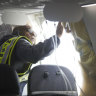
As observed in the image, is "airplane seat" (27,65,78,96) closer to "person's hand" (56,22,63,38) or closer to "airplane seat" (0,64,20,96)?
"airplane seat" (0,64,20,96)

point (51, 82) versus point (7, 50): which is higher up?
point (7, 50)

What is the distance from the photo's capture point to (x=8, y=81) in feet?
3.45

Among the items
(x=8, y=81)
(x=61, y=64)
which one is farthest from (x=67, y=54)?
(x=8, y=81)

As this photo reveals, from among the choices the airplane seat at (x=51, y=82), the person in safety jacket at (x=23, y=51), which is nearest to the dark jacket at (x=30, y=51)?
the person in safety jacket at (x=23, y=51)

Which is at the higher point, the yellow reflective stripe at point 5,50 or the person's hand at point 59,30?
the person's hand at point 59,30

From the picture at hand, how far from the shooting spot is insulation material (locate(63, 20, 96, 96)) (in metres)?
0.98

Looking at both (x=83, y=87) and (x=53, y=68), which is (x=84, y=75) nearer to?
(x=83, y=87)

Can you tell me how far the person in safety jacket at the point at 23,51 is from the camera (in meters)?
1.10

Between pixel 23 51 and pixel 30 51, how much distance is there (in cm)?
6

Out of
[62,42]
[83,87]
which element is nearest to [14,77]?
[62,42]

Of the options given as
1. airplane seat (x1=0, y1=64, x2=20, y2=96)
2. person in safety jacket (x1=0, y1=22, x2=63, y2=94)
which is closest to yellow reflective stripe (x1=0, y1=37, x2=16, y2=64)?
person in safety jacket (x1=0, y1=22, x2=63, y2=94)

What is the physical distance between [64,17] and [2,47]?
770 mm

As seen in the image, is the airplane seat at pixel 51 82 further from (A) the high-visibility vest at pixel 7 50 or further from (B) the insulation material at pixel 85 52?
(A) the high-visibility vest at pixel 7 50

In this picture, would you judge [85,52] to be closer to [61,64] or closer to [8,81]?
[61,64]
